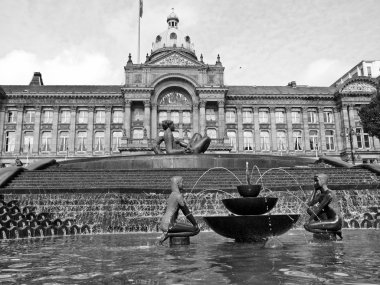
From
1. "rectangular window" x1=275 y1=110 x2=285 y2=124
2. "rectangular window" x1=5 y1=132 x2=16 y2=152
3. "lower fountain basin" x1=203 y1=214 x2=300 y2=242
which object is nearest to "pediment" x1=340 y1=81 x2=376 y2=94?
"rectangular window" x1=275 y1=110 x2=285 y2=124

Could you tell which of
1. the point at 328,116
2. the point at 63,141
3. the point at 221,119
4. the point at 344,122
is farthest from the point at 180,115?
the point at 344,122

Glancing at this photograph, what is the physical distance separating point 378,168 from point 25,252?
56.1 feet

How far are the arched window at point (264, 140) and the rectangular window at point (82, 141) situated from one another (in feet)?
94.4

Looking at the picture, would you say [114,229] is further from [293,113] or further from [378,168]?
[293,113]

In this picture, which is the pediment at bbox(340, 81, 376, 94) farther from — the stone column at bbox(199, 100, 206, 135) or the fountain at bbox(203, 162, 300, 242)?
the fountain at bbox(203, 162, 300, 242)

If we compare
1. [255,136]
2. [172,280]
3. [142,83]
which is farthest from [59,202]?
[255,136]

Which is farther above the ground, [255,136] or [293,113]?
[293,113]

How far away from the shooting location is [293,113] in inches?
2434

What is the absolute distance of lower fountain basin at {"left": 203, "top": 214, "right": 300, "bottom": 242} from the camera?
705cm

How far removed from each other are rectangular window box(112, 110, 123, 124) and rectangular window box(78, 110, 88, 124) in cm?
446

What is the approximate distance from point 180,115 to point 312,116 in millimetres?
22717

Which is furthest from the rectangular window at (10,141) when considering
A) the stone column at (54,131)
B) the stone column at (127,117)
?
the stone column at (127,117)

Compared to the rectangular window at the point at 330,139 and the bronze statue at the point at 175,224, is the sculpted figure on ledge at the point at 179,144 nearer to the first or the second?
the bronze statue at the point at 175,224

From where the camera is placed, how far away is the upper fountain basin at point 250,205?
7273 mm
